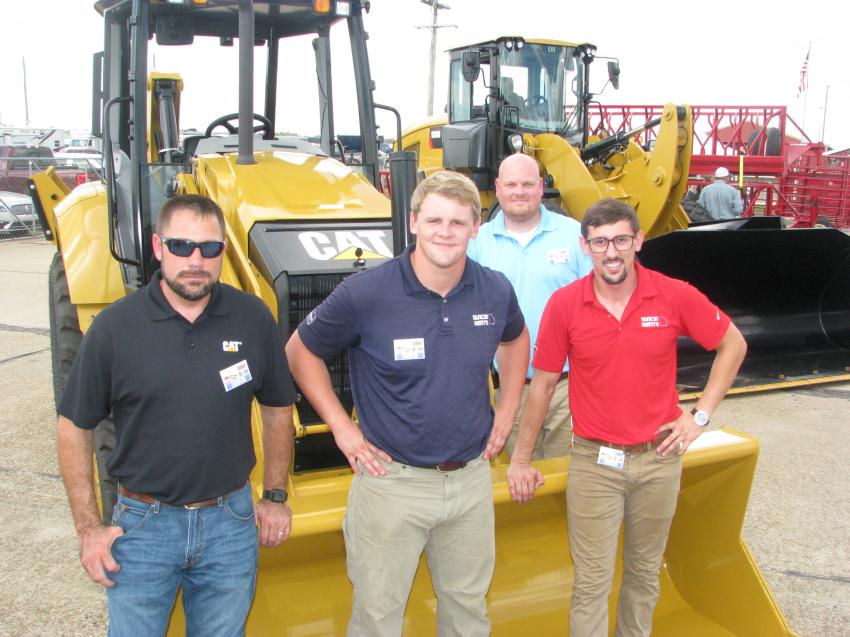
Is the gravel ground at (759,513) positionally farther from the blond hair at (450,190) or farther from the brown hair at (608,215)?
the blond hair at (450,190)

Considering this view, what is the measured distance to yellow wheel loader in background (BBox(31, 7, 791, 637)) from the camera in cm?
292

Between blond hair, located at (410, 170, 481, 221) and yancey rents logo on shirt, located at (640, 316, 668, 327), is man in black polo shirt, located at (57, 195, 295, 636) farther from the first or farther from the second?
yancey rents logo on shirt, located at (640, 316, 668, 327)

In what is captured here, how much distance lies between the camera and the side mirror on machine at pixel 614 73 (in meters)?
9.70

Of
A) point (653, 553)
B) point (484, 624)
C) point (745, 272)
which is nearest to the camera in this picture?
point (484, 624)

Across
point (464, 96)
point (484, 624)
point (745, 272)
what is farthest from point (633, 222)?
point (464, 96)

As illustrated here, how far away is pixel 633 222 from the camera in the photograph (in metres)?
2.60

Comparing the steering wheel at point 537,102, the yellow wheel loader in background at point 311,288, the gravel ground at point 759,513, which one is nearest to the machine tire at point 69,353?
the yellow wheel loader in background at point 311,288

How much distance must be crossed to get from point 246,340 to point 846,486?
3898mm

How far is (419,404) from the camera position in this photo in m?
2.26

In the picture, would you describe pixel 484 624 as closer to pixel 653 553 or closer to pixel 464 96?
pixel 653 553

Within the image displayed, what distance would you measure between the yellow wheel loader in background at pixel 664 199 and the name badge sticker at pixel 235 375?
437 cm

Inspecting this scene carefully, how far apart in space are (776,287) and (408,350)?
563 cm

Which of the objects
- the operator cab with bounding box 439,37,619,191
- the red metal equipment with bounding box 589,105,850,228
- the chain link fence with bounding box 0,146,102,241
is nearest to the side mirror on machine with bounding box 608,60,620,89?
the operator cab with bounding box 439,37,619,191

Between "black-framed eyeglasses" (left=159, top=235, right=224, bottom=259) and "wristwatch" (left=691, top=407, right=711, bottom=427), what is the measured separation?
1651mm
